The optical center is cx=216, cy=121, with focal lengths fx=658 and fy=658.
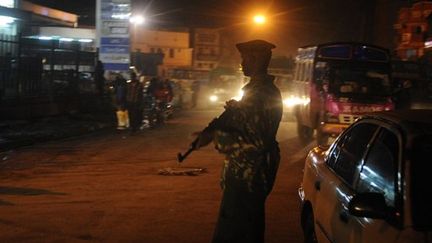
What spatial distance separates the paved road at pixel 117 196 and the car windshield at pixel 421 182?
1.54 metres

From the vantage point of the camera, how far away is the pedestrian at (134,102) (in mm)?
18492

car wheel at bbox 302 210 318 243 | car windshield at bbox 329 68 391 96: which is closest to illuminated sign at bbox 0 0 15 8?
car windshield at bbox 329 68 391 96

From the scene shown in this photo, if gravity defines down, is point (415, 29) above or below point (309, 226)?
above

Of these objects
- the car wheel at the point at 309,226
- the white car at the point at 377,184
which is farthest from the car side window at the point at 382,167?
the car wheel at the point at 309,226

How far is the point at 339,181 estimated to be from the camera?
4.77 metres

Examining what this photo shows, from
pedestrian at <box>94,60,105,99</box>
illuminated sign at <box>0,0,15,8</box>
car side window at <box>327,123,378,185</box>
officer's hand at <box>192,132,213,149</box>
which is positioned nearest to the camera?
officer's hand at <box>192,132,213,149</box>

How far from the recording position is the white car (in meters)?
3.53

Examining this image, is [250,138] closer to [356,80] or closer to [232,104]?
[232,104]

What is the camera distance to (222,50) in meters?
56.6

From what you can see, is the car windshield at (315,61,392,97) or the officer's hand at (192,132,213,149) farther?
the car windshield at (315,61,392,97)

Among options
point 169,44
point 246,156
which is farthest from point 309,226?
point 169,44

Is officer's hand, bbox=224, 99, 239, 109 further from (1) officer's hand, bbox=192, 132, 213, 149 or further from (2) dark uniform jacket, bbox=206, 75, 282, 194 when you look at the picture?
(1) officer's hand, bbox=192, 132, 213, 149

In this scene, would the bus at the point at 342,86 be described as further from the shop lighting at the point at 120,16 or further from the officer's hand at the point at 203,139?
the officer's hand at the point at 203,139

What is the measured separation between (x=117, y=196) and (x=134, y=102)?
970 cm
